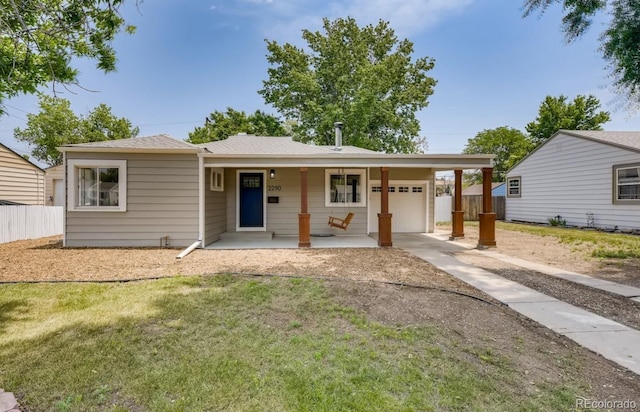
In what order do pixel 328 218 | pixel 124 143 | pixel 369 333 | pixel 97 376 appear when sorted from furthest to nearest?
pixel 328 218
pixel 124 143
pixel 369 333
pixel 97 376

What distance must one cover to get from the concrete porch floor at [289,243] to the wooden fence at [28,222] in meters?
6.06

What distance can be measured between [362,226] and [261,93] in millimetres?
16484

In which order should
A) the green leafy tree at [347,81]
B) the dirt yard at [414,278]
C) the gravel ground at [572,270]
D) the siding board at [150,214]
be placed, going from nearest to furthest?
the dirt yard at [414,278], the gravel ground at [572,270], the siding board at [150,214], the green leafy tree at [347,81]

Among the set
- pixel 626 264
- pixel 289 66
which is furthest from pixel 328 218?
pixel 289 66

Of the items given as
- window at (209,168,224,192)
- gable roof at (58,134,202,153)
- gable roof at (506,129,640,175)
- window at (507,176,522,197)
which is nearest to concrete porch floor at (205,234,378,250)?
window at (209,168,224,192)

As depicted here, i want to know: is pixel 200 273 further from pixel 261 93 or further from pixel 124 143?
pixel 261 93

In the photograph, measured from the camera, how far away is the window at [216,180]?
9.27 m

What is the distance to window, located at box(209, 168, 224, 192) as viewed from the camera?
9266mm

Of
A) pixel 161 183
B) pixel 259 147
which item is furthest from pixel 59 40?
pixel 259 147

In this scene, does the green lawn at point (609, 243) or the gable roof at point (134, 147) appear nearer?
the green lawn at point (609, 243)

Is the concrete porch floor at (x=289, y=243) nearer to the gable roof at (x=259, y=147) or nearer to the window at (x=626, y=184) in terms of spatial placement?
A: the gable roof at (x=259, y=147)

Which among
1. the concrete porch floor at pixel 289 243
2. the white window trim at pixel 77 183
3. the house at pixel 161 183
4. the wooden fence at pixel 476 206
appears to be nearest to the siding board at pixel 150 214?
the house at pixel 161 183

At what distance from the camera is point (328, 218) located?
10.9 metres

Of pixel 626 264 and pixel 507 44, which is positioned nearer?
pixel 626 264
